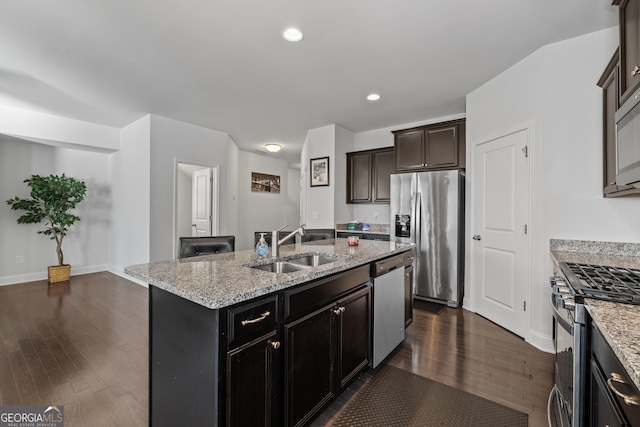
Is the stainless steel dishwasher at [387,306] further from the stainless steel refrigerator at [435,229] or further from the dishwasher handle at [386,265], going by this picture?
the stainless steel refrigerator at [435,229]

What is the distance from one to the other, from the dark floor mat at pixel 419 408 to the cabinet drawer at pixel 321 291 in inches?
27.7

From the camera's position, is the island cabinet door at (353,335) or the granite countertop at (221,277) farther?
the island cabinet door at (353,335)

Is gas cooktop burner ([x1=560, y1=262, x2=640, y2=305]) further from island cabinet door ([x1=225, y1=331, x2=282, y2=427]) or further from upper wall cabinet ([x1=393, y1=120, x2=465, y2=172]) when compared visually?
upper wall cabinet ([x1=393, y1=120, x2=465, y2=172])

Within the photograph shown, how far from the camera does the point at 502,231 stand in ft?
9.68

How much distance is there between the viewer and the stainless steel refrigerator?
11.8 feet

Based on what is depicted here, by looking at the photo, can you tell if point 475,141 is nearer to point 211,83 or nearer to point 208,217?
point 211,83

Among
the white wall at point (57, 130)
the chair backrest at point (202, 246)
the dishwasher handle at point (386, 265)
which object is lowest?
the dishwasher handle at point (386, 265)

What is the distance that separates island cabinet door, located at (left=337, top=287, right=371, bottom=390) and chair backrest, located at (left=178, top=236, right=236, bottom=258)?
4.12 feet

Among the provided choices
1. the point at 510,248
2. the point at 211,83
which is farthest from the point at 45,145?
the point at 510,248

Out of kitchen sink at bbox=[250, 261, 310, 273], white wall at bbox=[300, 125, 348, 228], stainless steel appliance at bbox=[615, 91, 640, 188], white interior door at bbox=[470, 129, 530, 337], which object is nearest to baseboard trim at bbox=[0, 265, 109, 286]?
white wall at bbox=[300, 125, 348, 228]

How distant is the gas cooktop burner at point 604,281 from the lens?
1114mm

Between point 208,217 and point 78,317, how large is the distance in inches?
98.4

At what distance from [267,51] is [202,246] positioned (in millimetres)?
1867

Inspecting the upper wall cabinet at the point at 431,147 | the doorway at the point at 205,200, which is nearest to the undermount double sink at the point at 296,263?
the upper wall cabinet at the point at 431,147
